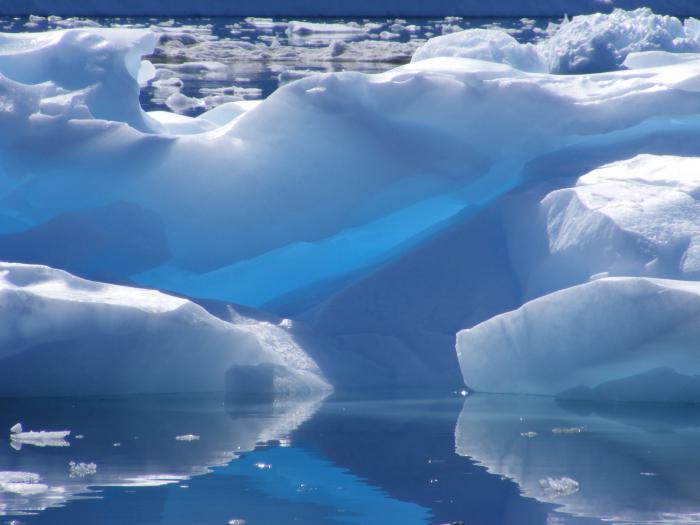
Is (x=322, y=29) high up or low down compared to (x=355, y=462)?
up

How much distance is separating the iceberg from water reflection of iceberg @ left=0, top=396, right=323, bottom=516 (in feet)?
1.82

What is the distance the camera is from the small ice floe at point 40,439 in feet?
8.18

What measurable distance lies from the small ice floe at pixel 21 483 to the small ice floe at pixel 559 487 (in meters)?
1.00

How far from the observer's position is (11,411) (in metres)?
2.92

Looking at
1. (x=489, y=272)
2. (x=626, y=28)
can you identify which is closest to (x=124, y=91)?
(x=489, y=272)

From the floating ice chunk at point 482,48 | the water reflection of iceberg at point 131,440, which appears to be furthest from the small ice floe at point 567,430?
the floating ice chunk at point 482,48

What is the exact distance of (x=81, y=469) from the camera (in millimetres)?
2252

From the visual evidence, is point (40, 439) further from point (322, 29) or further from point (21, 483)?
point (322, 29)

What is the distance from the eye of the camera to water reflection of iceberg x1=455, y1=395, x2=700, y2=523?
2053mm

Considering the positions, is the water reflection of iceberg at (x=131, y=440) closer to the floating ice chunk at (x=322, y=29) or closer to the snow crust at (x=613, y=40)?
the snow crust at (x=613, y=40)

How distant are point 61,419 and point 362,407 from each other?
0.82 m

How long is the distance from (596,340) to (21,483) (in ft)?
5.37

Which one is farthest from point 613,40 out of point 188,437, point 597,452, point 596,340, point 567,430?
point 188,437

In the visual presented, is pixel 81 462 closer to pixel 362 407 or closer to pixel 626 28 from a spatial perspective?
pixel 362 407
